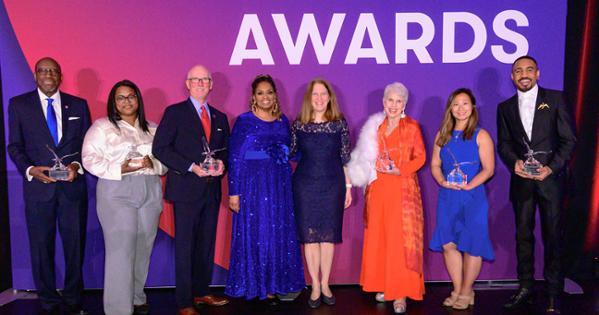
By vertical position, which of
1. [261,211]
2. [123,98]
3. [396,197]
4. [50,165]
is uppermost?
[123,98]

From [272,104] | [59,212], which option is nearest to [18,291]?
[59,212]

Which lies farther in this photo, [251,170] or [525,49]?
[525,49]

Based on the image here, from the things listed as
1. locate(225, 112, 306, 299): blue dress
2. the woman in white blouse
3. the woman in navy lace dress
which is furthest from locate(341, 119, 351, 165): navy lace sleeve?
the woman in white blouse

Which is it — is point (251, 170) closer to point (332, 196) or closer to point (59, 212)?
point (332, 196)

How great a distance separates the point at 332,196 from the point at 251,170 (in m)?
0.65

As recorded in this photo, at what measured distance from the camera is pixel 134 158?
3.71 meters

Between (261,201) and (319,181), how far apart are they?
1.53 ft

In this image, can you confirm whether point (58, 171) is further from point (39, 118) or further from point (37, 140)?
point (39, 118)

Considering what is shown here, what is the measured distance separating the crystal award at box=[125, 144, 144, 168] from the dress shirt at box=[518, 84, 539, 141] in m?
2.82

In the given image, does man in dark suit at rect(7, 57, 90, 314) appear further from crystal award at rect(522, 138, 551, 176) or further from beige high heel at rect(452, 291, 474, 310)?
crystal award at rect(522, 138, 551, 176)

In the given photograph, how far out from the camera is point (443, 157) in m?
4.03

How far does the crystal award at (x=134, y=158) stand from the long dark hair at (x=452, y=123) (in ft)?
7.25

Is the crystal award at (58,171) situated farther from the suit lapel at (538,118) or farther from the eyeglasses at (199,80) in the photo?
the suit lapel at (538,118)

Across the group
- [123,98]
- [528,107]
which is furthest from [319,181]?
[528,107]
